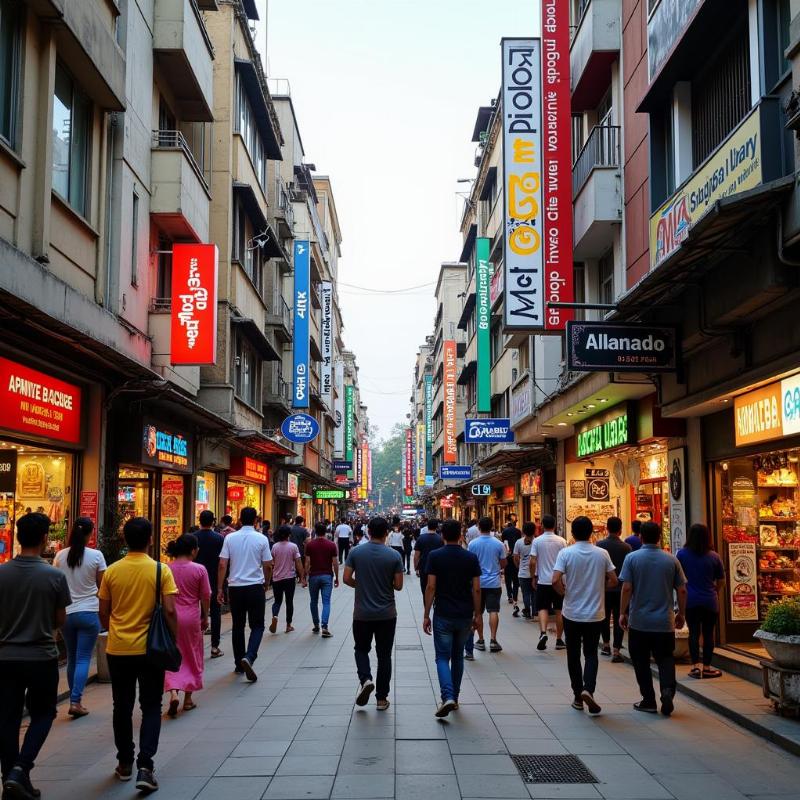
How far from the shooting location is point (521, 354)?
28.4 m

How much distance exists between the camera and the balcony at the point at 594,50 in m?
16.2

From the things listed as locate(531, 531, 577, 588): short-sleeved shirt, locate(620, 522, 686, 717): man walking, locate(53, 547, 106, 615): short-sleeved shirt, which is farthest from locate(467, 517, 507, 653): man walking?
locate(53, 547, 106, 615): short-sleeved shirt

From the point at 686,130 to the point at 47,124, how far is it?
8216 millimetres

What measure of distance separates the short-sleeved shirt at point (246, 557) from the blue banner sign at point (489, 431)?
Answer: 50.9 feet

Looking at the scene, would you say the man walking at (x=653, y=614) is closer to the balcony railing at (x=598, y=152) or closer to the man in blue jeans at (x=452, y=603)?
the man in blue jeans at (x=452, y=603)

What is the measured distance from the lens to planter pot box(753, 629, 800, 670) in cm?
834

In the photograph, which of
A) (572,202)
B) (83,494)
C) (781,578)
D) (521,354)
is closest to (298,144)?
(521,354)

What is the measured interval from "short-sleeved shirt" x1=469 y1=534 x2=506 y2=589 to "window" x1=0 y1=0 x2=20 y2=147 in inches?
329

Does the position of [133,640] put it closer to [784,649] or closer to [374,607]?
[374,607]

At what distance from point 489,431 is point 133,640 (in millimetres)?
20457

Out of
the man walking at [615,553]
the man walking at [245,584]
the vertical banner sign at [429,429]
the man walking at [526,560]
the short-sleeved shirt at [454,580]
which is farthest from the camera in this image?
the vertical banner sign at [429,429]

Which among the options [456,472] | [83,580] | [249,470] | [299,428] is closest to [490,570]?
[83,580]

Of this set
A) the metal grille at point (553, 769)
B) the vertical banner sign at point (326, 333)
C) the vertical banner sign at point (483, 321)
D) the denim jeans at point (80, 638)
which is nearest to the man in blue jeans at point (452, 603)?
the metal grille at point (553, 769)

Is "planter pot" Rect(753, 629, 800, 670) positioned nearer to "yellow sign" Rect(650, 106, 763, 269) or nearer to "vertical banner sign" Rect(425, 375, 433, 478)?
"yellow sign" Rect(650, 106, 763, 269)
